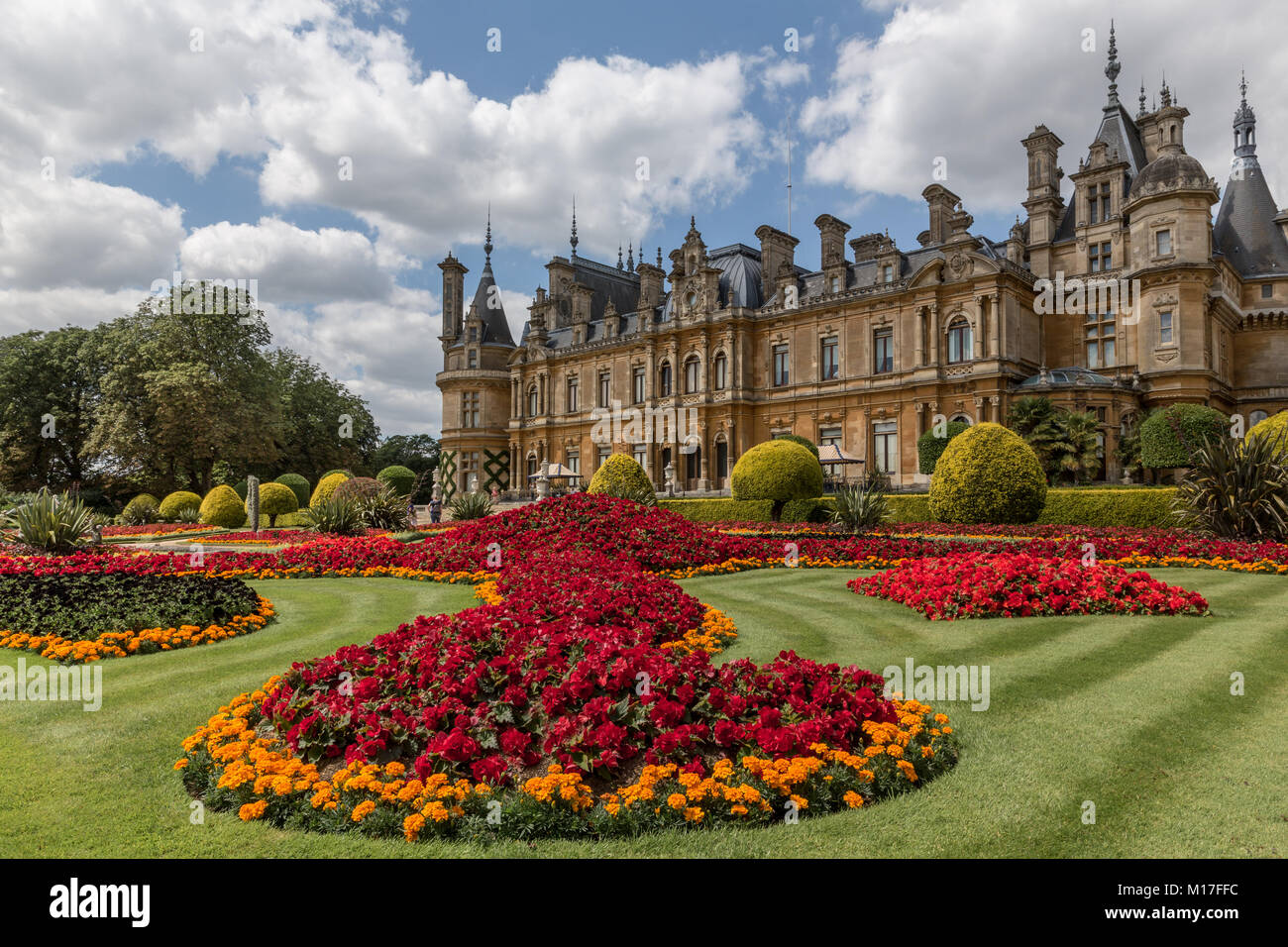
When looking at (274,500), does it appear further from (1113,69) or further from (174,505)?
(1113,69)

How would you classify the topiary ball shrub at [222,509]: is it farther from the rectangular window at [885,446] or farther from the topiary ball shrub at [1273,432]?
the topiary ball shrub at [1273,432]

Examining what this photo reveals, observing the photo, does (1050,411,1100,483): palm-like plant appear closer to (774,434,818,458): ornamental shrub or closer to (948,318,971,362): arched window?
(948,318,971,362): arched window

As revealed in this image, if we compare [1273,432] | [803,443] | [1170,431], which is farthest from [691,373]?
[1273,432]

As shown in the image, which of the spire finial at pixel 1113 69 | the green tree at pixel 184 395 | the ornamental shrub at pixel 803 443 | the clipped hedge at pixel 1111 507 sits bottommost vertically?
the clipped hedge at pixel 1111 507

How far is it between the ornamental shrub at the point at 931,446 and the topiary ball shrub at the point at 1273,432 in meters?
16.6

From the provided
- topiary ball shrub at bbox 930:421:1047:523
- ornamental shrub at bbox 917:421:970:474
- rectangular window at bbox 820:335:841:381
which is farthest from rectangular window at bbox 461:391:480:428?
topiary ball shrub at bbox 930:421:1047:523

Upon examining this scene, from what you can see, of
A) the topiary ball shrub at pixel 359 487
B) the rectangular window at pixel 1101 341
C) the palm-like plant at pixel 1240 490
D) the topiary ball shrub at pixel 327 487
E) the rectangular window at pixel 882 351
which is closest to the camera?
the palm-like plant at pixel 1240 490

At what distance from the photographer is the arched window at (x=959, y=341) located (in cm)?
3625

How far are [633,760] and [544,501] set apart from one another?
1130cm

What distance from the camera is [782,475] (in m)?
26.1

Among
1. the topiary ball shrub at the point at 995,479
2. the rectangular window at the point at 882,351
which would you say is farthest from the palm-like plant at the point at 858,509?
the rectangular window at the point at 882,351
